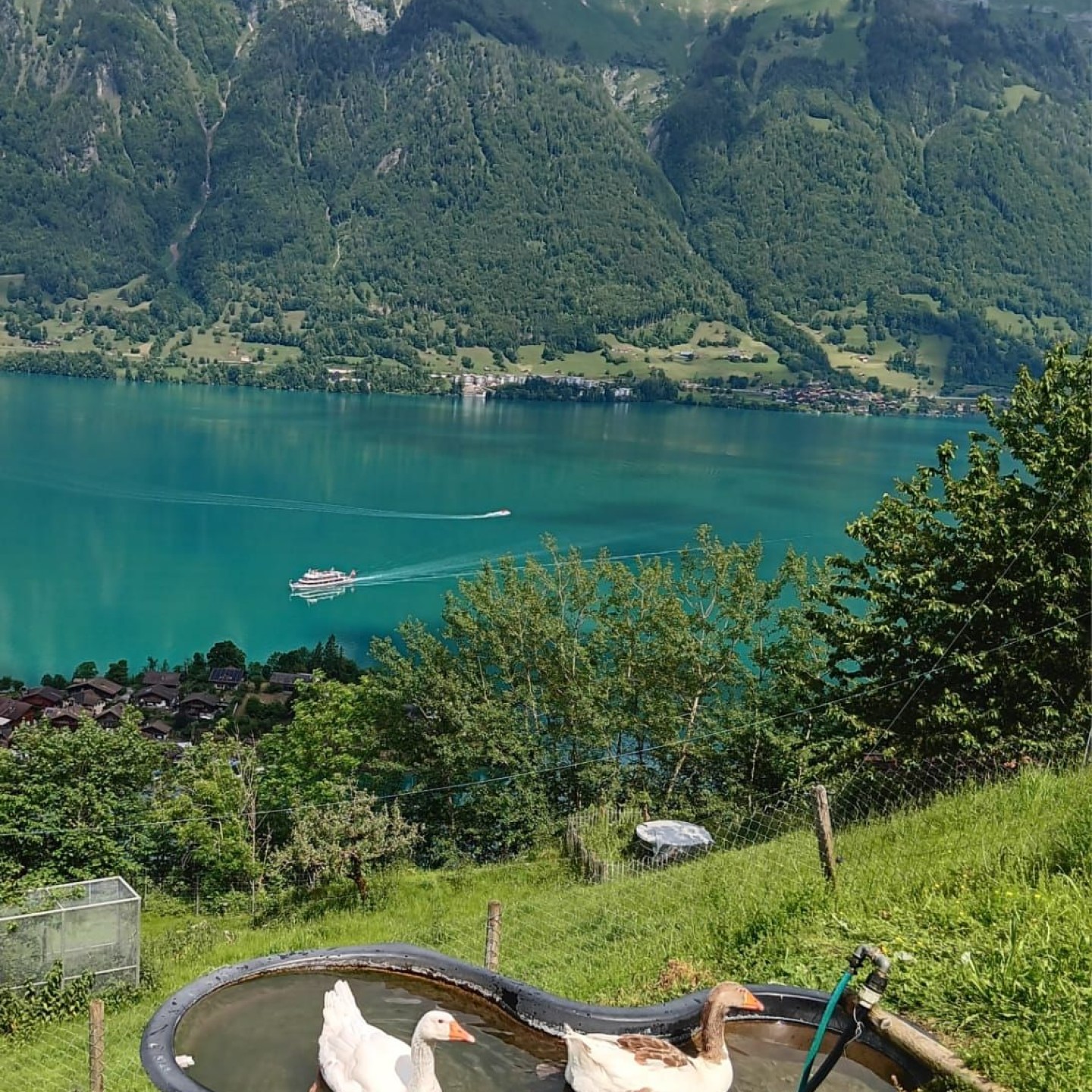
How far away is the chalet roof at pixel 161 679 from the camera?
123 feet

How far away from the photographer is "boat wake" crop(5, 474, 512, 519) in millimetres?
68188

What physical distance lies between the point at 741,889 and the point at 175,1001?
3548 mm

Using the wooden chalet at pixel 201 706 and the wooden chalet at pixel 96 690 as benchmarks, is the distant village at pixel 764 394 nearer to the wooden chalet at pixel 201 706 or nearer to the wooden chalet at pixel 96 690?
the wooden chalet at pixel 96 690

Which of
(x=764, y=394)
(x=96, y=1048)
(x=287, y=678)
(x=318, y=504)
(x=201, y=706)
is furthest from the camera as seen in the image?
(x=764, y=394)

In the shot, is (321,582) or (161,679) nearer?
(161,679)

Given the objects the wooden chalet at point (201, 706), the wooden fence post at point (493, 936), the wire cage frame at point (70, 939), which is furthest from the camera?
the wooden chalet at point (201, 706)

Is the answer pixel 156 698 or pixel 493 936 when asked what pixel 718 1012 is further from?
pixel 156 698

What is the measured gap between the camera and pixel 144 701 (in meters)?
35.7

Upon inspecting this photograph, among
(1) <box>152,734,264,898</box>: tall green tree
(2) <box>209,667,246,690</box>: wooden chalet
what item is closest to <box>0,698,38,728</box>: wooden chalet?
(2) <box>209,667,246,690</box>: wooden chalet

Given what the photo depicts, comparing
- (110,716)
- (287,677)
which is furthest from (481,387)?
(110,716)

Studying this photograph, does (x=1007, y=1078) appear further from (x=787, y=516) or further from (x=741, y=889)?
(x=787, y=516)

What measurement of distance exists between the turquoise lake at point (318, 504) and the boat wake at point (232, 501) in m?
0.23

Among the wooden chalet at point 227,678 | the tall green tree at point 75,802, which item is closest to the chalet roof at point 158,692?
the wooden chalet at point 227,678

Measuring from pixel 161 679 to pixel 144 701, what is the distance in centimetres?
247
